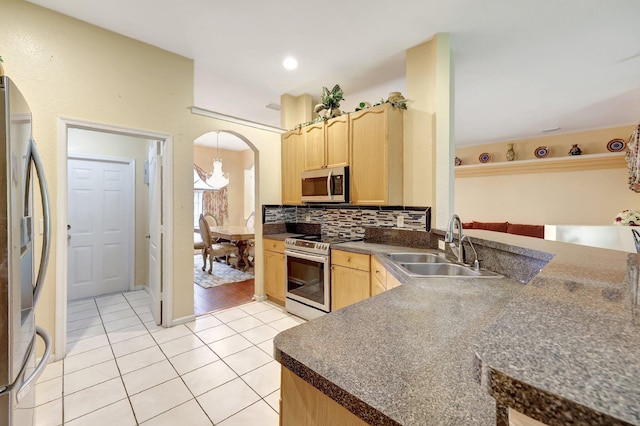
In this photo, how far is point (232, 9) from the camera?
2.19 meters

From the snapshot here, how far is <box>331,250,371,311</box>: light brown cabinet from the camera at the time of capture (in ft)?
8.35

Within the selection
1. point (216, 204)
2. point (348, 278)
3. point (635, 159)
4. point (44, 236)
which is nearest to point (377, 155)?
point (348, 278)

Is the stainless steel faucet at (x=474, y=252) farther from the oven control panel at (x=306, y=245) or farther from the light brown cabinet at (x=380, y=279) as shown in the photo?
the oven control panel at (x=306, y=245)

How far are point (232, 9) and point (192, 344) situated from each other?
2.92 m

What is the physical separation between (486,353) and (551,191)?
637cm

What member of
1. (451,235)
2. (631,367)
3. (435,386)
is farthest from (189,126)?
(631,367)

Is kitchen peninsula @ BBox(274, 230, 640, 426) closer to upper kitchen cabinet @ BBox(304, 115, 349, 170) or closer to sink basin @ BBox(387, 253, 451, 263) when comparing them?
sink basin @ BBox(387, 253, 451, 263)

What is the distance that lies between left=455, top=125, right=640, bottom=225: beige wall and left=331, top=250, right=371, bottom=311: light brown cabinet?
4721 mm

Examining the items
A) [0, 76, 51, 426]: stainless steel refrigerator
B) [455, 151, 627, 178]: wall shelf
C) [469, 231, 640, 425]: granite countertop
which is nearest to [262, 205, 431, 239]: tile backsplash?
[469, 231, 640, 425]: granite countertop

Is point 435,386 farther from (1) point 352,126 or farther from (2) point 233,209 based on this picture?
(2) point 233,209

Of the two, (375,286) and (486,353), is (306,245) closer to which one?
(375,286)

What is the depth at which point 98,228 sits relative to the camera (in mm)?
3740

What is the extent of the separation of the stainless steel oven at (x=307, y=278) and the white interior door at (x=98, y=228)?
2.54 meters

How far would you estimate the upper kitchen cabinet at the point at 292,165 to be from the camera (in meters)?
3.54
